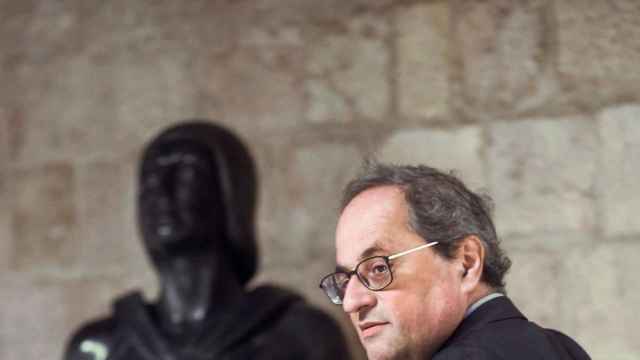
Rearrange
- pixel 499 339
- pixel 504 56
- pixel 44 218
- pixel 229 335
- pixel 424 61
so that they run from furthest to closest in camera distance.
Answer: pixel 44 218, pixel 424 61, pixel 504 56, pixel 229 335, pixel 499 339

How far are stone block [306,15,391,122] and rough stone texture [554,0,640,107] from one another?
1.93 feet

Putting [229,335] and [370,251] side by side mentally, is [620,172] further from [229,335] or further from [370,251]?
[370,251]

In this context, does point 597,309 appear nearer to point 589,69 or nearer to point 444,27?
point 589,69

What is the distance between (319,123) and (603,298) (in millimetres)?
1100

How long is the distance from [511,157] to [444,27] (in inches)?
18.9

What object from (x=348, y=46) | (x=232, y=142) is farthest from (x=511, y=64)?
(x=232, y=142)

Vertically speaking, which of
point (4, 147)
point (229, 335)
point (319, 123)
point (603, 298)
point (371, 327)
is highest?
point (4, 147)

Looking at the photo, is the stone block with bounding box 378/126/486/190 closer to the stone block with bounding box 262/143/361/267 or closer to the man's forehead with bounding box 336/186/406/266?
the stone block with bounding box 262/143/361/267

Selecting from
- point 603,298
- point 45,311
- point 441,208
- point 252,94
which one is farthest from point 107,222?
point 441,208

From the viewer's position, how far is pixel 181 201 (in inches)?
139

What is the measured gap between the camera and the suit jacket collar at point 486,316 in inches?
66.9

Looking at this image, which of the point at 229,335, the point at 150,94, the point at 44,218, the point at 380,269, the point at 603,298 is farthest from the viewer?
the point at 44,218

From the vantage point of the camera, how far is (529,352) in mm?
1642

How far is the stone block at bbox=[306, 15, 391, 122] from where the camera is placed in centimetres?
422
